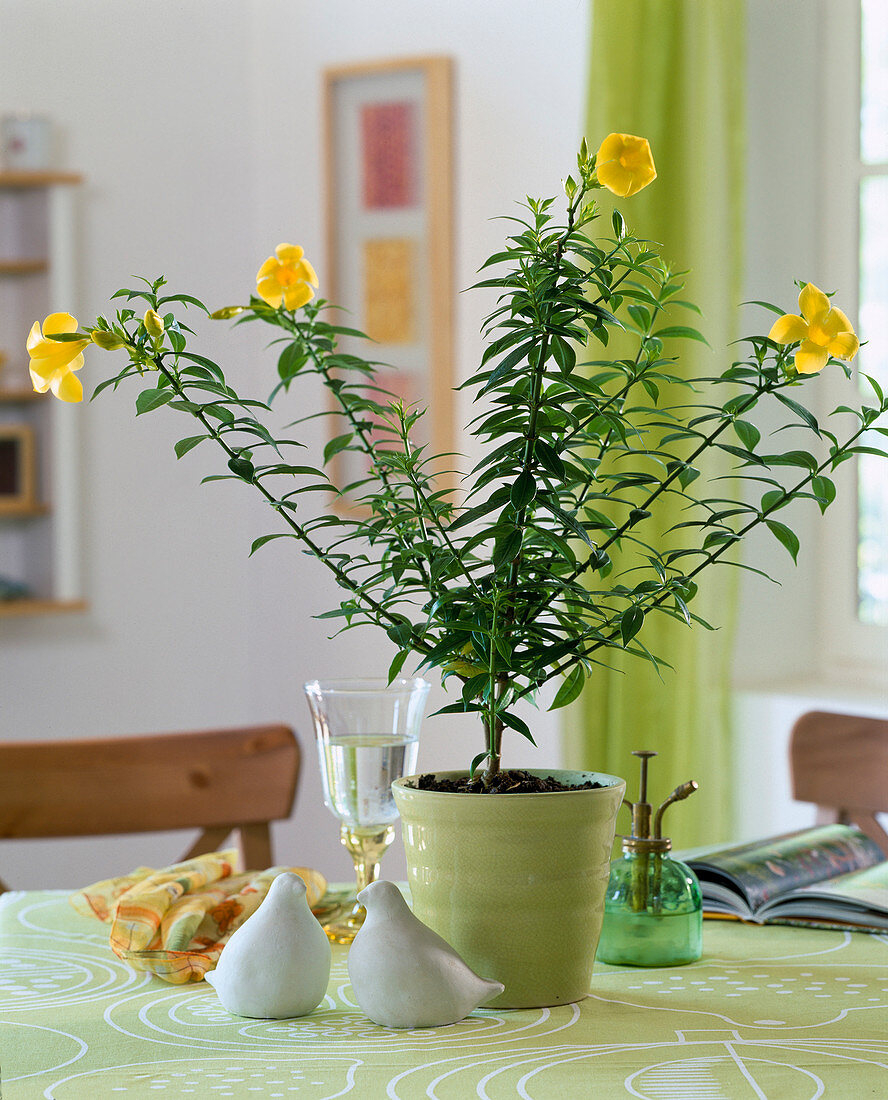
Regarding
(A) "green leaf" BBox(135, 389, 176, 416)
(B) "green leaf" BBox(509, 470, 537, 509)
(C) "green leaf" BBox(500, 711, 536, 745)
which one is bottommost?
(C) "green leaf" BBox(500, 711, 536, 745)

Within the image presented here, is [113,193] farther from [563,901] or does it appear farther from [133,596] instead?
[563,901]

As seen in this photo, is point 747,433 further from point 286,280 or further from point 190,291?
point 190,291

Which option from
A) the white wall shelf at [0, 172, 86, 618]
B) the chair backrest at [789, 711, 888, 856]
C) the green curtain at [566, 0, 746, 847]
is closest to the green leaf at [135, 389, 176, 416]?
the chair backrest at [789, 711, 888, 856]

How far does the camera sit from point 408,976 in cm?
92

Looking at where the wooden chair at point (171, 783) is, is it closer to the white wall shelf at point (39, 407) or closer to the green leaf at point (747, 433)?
the green leaf at point (747, 433)

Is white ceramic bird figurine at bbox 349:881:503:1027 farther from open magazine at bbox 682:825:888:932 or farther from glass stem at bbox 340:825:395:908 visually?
open magazine at bbox 682:825:888:932

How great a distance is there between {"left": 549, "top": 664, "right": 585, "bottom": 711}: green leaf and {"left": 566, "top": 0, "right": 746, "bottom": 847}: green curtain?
1.38 m

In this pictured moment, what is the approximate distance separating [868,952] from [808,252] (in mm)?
1750

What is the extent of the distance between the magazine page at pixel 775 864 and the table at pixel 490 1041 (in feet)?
0.46

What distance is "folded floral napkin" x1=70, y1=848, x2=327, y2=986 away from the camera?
109cm

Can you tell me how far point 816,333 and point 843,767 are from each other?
101cm

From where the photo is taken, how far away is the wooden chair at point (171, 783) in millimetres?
1727

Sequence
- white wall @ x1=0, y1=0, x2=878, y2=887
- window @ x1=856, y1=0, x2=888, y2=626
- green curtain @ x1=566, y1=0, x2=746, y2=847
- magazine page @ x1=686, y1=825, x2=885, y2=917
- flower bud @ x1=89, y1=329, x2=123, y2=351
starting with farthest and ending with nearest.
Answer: white wall @ x1=0, y1=0, x2=878, y2=887
window @ x1=856, y1=0, x2=888, y2=626
green curtain @ x1=566, y1=0, x2=746, y2=847
magazine page @ x1=686, y1=825, x2=885, y2=917
flower bud @ x1=89, y1=329, x2=123, y2=351

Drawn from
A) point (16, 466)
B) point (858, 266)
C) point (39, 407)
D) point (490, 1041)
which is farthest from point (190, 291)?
point (490, 1041)
